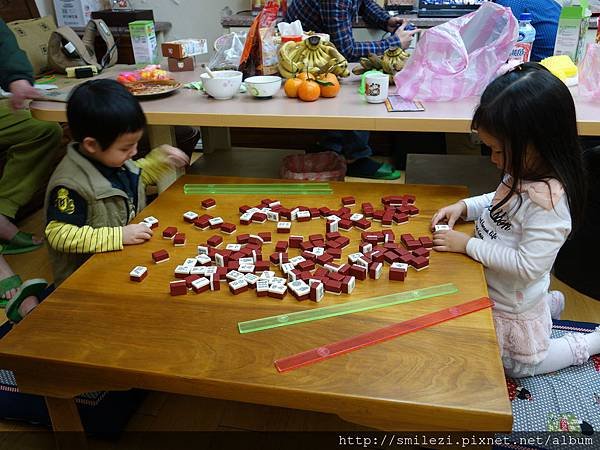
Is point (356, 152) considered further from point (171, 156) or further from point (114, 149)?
point (114, 149)

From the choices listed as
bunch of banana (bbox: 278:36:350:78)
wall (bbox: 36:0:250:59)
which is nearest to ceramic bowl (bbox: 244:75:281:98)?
bunch of banana (bbox: 278:36:350:78)

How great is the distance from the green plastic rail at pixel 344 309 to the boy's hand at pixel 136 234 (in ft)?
1.49

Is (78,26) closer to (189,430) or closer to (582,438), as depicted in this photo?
(189,430)

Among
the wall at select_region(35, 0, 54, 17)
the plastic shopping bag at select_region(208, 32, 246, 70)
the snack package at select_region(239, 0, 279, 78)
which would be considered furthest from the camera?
the wall at select_region(35, 0, 54, 17)

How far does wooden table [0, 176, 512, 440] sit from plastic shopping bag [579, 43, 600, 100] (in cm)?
96

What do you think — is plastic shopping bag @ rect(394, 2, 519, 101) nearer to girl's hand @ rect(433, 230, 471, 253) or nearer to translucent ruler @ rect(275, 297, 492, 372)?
girl's hand @ rect(433, 230, 471, 253)

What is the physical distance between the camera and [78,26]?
158 inches

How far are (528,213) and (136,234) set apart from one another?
0.93 m

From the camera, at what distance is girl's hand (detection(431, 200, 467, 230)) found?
136 cm

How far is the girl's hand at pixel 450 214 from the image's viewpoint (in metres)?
1.36

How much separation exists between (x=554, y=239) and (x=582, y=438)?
1.38 ft

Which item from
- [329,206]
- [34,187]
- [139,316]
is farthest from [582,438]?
[34,187]

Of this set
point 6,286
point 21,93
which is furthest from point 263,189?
point 6,286

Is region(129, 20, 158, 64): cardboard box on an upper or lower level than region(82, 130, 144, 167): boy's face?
upper
